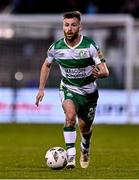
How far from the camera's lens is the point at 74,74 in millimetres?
13773

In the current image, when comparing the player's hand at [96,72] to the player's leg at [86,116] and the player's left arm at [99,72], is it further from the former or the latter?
the player's leg at [86,116]

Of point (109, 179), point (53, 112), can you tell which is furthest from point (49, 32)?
point (109, 179)

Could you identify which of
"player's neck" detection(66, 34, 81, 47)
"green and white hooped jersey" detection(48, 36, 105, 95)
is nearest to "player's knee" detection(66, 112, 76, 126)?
"green and white hooped jersey" detection(48, 36, 105, 95)

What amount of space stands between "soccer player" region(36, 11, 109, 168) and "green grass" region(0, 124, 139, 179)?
67 cm

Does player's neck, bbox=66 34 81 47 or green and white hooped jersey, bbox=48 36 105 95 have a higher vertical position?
player's neck, bbox=66 34 81 47

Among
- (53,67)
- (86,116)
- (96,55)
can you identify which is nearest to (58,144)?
(86,116)

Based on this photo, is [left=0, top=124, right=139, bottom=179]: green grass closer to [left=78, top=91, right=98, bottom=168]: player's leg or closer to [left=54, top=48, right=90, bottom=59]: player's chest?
[left=78, top=91, right=98, bottom=168]: player's leg

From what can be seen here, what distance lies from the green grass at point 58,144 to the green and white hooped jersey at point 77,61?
1353 mm

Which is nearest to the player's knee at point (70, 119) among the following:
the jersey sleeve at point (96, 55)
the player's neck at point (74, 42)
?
the jersey sleeve at point (96, 55)

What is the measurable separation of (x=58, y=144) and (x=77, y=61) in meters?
6.69

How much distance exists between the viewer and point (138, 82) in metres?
29.6

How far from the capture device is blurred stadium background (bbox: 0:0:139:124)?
28.8 metres

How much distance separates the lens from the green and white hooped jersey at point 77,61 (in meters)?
13.7

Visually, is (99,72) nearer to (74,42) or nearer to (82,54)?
(82,54)
